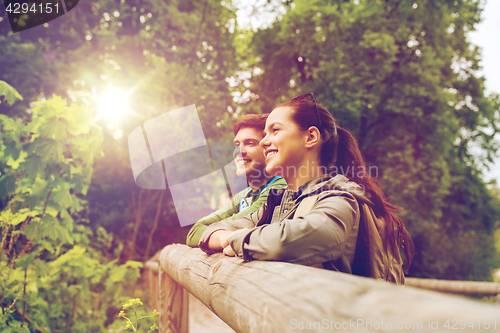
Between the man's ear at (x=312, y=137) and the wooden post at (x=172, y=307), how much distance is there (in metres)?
1.60

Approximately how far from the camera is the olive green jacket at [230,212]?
1.87 metres

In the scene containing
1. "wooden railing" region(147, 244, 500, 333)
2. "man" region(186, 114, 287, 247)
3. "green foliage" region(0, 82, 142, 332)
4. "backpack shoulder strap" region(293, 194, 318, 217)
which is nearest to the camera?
"wooden railing" region(147, 244, 500, 333)

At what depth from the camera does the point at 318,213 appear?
0.99 metres

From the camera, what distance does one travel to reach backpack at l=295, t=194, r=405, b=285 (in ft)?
3.49

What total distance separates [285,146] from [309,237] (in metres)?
0.59

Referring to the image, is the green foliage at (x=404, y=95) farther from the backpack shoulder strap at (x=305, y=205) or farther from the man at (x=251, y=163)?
the backpack shoulder strap at (x=305, y=205)

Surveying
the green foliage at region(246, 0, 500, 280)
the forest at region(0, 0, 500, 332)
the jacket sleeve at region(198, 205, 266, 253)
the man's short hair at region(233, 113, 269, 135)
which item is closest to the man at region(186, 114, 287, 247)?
the man's short hair at region(233, 113, 269, 135)

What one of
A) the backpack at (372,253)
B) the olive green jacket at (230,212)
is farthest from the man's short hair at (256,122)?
the backpack at (372,253)

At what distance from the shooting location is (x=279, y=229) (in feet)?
3.21

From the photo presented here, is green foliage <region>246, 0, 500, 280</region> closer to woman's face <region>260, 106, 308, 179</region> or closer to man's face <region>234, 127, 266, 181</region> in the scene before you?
man's face <region>234, 127, 266, 181</region>

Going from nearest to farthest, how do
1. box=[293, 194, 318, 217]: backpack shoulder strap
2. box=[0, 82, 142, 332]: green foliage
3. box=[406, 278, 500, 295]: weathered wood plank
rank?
box=[293, 194, 318, 217]: backpack shoulder strap → box=[0, 82, 142, 332]: green foliage → box=[406, 278, 500, 295]: weathered wood plank

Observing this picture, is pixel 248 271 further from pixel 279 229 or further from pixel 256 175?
pixel 256 175

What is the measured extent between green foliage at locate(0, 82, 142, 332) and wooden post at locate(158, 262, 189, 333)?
41.4 inches

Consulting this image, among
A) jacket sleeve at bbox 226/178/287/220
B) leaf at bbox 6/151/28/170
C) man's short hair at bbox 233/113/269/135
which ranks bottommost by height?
jacket sleeve at bbox 226/178/287/220
